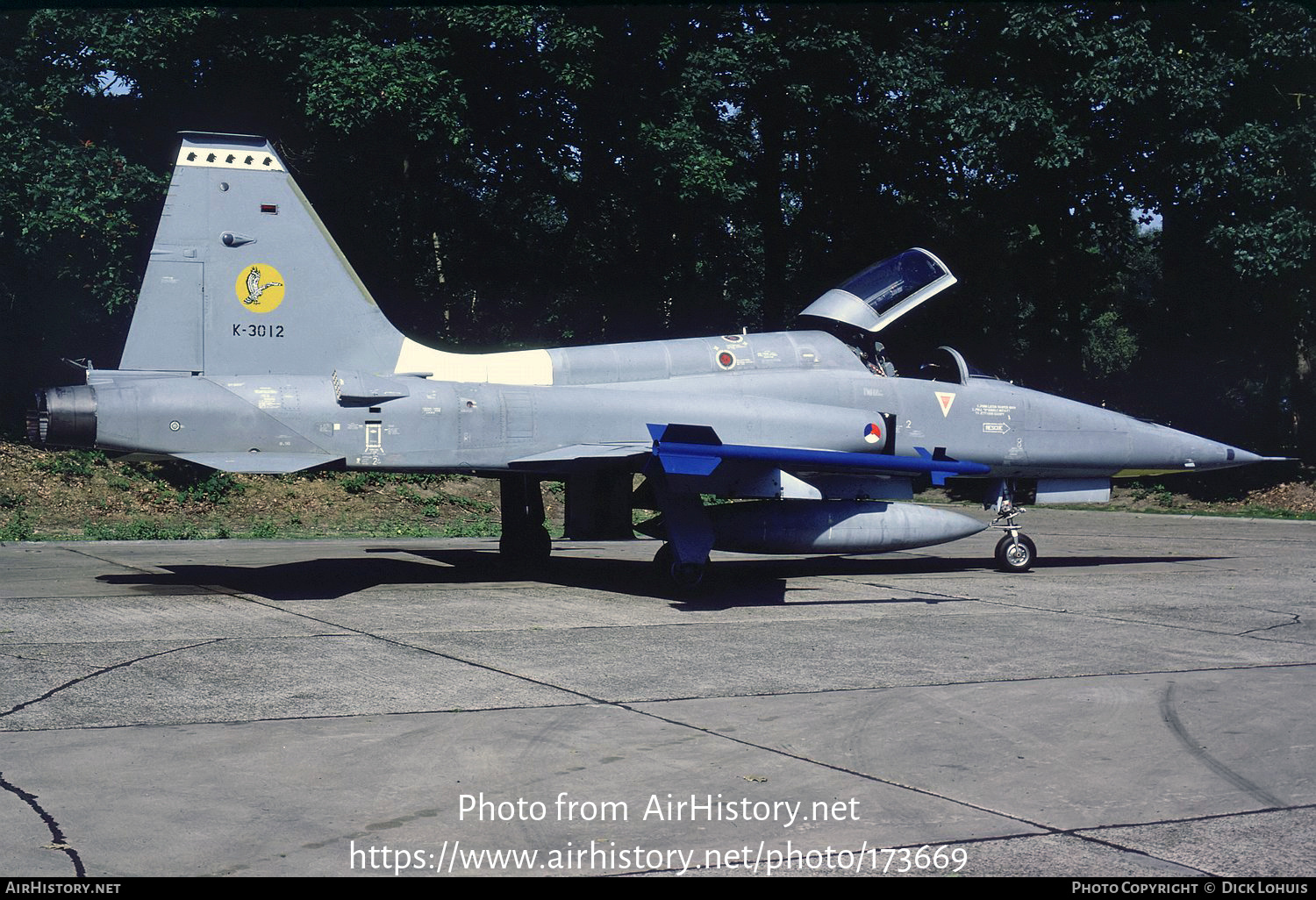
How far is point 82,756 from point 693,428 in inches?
276

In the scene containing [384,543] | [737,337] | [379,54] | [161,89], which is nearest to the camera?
[737,337]

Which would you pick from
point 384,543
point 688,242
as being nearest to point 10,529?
point 384,543

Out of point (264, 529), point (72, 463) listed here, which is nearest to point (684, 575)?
point (264, 529)

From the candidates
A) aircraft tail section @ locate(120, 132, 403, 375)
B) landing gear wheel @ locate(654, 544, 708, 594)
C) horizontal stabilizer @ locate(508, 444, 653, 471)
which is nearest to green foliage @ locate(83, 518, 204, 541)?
aircraft tail section @ locate(120, 132, 403, 375)

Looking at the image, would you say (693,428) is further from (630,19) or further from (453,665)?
(630,19)

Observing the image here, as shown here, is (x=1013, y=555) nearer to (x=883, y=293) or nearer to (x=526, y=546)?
(x=883, y=293)

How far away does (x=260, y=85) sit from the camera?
27969mm

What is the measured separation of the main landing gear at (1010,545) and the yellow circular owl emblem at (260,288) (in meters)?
9.58

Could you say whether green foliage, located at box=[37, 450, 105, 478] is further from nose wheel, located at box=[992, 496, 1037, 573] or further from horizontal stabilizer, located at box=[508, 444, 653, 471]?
nose wheel, located at box=[992, 496, 1037, 573]

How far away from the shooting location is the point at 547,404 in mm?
13359

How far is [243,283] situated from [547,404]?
3.47 meters

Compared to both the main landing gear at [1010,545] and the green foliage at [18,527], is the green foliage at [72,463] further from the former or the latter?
the main landing gear at [1010,545]

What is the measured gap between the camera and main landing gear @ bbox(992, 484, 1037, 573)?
15992 mm

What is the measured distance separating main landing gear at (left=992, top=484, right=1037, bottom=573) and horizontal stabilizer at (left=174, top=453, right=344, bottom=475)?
8955 mm
